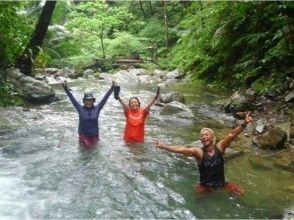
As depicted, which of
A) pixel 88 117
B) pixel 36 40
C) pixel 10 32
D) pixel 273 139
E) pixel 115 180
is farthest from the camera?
pixel 36 40

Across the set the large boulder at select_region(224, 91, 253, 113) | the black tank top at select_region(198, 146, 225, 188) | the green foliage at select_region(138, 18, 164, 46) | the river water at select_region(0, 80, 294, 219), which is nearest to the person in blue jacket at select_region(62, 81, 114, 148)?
the river water at select_region(0, 80, 294, 219)

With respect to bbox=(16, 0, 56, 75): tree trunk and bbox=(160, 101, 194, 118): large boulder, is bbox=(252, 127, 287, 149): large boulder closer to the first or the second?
bbox=(160, 101, 194, 118): large boulder

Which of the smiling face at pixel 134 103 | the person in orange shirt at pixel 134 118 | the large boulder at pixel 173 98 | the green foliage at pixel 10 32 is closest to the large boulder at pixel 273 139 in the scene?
the person in orange shirt at pixel 134 118

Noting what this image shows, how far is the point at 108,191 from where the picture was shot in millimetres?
6875

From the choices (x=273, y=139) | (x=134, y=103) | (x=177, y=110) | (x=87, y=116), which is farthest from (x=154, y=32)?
(x=273, y=139)

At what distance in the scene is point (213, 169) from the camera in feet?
21.4

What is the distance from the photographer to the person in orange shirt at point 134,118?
9648mm

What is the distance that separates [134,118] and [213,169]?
3428mm

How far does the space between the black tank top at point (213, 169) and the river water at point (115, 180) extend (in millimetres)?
188

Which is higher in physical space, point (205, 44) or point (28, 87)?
point (205, 44)

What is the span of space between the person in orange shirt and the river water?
27 cm

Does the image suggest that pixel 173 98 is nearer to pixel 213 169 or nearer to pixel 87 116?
pixel 87 116

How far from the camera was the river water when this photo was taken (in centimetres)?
617

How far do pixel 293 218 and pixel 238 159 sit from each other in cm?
300
